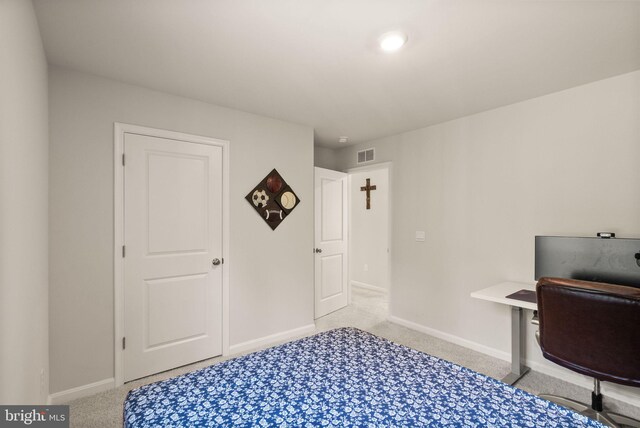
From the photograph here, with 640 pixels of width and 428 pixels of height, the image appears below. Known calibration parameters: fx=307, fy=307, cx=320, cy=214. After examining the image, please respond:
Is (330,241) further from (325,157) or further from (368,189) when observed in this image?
(368,189)

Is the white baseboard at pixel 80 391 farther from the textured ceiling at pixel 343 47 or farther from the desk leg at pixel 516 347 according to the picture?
the desk leg at pixel 516 347

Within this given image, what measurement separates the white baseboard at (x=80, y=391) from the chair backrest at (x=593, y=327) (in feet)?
10.7

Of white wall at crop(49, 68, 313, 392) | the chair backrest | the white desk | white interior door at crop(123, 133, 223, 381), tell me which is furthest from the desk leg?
white interior door at crop(123, 133, 223, 381)

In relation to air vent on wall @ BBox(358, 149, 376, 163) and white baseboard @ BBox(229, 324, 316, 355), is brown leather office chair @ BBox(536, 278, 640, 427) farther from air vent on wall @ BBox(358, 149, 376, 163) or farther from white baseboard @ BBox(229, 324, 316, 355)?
air vent on wall @ BBox(358, 149, 376, 163)

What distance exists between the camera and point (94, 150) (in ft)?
7.86

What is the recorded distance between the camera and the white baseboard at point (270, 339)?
3137mm

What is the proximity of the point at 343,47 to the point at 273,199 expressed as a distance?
71.5 inches

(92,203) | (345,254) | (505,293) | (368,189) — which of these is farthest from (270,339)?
(368,189)

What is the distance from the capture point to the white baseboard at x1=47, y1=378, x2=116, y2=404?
7.39ft

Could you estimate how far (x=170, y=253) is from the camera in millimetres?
2758

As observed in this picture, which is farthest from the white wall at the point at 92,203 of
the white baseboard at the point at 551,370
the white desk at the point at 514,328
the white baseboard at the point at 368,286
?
the white baseboard at the point at 368,286

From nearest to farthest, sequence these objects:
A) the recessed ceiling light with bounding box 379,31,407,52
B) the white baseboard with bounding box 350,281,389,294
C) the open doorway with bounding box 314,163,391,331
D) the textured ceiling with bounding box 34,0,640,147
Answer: the textured ceiling with bounding box 34,0,640,147
the recessed ceiling light with bounding box 379,31,407,52
the open doorway with bounding box 314,163,391,331
the white baseboard with bounding box 350,281,389,294

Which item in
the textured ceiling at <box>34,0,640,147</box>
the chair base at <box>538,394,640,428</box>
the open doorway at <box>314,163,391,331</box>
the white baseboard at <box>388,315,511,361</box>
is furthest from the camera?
the open doorway at <box>314,163,391,331</box>

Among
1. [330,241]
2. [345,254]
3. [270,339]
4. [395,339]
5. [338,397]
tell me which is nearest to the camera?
[338,397]
